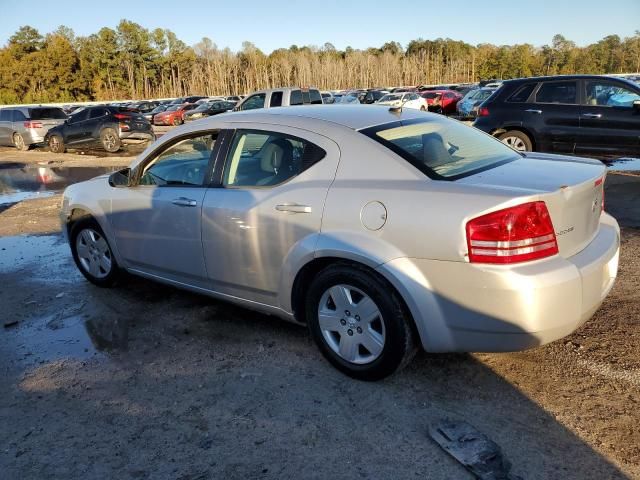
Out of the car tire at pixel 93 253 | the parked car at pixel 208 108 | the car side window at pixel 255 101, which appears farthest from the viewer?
the parked car at pixel 208 108

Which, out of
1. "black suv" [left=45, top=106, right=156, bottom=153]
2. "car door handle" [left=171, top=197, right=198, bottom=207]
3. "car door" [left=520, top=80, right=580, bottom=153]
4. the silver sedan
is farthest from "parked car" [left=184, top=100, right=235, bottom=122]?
the silver sedan

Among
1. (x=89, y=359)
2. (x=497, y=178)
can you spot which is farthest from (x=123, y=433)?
(x=497, y=178)

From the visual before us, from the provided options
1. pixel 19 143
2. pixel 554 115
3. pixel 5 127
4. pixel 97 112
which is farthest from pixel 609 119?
pixel 5 127

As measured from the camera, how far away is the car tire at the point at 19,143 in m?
21.1

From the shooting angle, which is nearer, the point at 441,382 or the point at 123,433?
the point at 123,433

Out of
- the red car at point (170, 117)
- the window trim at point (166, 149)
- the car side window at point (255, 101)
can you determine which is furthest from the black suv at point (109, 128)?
the red car at point (170, 117)

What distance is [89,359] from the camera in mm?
3732

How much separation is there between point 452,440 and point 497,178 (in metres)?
1.41

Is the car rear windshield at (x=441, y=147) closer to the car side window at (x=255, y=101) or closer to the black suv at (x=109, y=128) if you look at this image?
the car side window at (x=255, y=101)

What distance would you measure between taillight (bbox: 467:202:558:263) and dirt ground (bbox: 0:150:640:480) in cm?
86

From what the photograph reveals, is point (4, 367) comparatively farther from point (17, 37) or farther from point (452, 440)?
point (17, 37)

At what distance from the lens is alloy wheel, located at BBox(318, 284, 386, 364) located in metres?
3.12

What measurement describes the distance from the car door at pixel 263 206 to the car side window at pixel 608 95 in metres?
7.32

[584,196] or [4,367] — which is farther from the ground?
[584,196]
